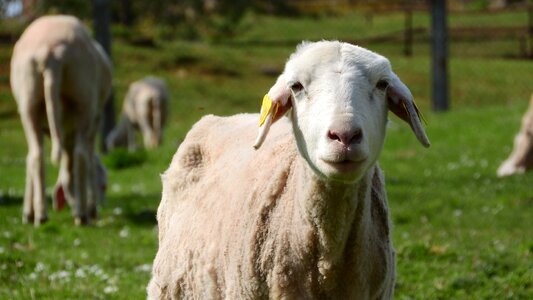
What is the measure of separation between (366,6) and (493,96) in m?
17.4

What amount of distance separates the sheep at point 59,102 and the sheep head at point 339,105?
264 inches

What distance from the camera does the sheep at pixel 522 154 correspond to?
14.5m

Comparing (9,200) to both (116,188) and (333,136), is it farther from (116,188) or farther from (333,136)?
(333,136)

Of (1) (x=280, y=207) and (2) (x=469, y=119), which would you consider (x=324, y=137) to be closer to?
(1) (x=280, y=207)

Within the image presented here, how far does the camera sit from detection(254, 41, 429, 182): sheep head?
4109 mm

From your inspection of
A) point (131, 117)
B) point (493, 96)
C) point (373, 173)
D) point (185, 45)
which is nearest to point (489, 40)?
point (493, 96)

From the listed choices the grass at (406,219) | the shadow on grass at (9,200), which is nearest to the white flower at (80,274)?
the grass at (406,219)

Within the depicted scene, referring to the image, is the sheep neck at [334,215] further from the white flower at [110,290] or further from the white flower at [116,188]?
the white flower at [116,188]

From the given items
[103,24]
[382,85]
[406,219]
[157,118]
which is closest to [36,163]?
Answer: [406,219]

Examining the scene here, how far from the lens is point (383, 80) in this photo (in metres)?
4.46

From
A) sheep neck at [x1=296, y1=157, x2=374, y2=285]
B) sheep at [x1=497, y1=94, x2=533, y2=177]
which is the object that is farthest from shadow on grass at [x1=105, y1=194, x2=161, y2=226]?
sheep neck at [x1=296, y1=157, x2=374, y2=285]

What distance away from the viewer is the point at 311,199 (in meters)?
4.55

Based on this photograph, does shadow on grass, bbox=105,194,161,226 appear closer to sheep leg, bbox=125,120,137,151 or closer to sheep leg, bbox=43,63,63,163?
sheep leg, bbox=43,63,63,163

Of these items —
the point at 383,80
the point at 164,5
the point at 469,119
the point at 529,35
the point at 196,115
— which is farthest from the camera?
the point at 164,5
